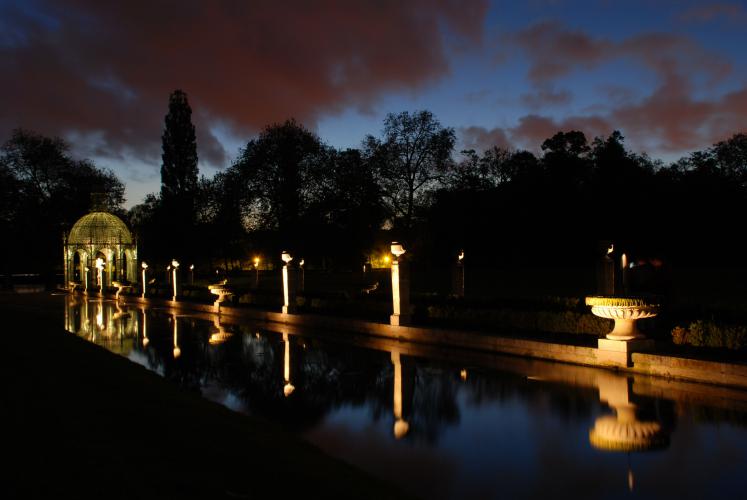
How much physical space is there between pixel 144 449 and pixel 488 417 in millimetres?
4538

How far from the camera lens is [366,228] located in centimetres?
3819

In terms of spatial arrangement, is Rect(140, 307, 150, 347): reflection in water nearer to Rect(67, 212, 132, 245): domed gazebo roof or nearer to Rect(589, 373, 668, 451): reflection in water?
Rect(589, 373, 668, 451): reflection in water

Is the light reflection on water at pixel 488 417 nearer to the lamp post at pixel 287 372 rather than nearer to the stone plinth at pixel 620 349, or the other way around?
the lamp post at pixel 287 372

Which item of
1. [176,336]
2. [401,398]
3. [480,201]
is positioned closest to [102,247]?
[480,201]

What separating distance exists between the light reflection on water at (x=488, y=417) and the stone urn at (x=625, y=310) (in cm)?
100

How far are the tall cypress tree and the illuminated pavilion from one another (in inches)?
179

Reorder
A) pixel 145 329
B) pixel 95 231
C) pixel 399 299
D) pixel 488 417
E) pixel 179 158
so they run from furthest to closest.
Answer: pixel 179 158, pixel 95 231, pixel 145 329, pixel 399 299, pixel 488 417

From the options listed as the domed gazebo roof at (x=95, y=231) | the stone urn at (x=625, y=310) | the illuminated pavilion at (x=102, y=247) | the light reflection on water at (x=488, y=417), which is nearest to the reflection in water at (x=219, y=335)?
the light reflection on water at (x=488, y=417)

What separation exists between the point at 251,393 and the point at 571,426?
511cm

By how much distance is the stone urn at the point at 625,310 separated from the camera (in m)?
12.2

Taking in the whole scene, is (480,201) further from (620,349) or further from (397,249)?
(620,349)

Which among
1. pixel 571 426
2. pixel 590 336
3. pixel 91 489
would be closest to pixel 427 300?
pixel 590 336

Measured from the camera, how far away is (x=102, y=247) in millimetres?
55531

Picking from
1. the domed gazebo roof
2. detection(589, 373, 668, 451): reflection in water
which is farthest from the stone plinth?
the domed gazebo roof
